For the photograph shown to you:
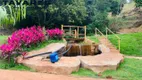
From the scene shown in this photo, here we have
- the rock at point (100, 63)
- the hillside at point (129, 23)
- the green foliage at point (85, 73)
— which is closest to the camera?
the green foliage at point (85, 73)

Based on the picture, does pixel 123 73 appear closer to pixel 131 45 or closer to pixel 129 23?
pixel 131 45

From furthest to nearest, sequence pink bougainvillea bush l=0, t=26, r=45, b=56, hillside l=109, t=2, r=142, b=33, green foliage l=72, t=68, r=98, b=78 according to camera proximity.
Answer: hillside l=109, t=2, r=142, b=33
pink bougainvillea bush l=0, t=26, r=45, b=56
green foliage l=72, t=68, r=98, b=78

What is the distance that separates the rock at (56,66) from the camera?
7.77 meters

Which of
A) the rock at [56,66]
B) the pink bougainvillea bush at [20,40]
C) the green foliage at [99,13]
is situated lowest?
the rock at [56,66]

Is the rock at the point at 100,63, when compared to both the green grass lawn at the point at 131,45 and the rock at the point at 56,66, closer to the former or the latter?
the rock at the point at 56,66

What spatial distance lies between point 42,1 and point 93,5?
714 centimetres

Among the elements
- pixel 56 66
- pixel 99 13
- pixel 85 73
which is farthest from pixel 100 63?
pixel 99 13

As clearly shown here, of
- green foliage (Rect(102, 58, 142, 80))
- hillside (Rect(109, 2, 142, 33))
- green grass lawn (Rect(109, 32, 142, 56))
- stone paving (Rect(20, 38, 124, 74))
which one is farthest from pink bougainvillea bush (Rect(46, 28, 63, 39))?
hillside (Rect(109, 2, 142, 33))

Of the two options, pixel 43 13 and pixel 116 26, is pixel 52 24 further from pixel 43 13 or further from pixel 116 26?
pixel 116 26

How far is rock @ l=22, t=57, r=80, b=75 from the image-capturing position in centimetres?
777

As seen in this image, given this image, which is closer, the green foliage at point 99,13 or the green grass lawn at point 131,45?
the green grass lawn at point 131,45

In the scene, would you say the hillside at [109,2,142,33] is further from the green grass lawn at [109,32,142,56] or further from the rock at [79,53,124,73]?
the rock at [79,53,124,73]

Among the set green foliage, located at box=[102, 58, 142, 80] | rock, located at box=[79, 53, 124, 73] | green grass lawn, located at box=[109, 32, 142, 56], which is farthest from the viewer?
green grass lawn, located at box=[109, 32, 142, 56]

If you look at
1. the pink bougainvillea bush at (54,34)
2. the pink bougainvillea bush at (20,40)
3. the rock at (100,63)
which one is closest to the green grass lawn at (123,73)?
the rock at (100,63)
